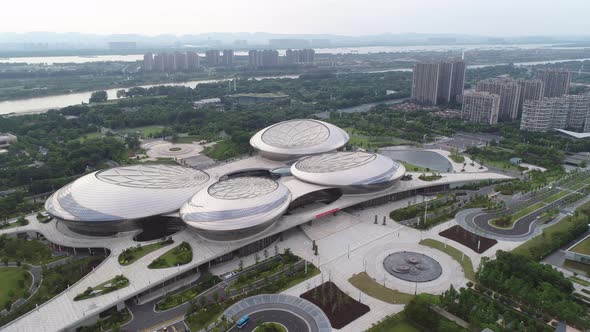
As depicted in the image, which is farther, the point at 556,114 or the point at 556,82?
the point at 556,82

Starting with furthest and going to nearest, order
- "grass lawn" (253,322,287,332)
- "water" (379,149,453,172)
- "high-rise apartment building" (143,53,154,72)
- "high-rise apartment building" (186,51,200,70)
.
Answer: "high-rise apartment building" (186,51,200,70), "high-rise apartment building" (143,53,154,72), "water" (379,149,453,172), "grass lawn" (253,322,287,332)

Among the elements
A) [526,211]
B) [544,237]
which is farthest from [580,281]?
[526,211]

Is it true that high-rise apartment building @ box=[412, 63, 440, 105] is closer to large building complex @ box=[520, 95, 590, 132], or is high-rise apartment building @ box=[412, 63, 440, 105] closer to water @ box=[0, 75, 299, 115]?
large building complex @ box=[520, 95, 590, 132]

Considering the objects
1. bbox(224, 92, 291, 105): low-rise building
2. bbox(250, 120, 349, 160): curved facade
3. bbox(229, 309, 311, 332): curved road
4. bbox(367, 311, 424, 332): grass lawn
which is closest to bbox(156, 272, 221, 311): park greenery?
→ bbox(229, 309, 311, 332): curved road

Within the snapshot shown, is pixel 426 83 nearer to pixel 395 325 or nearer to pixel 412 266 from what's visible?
pixel 412 266

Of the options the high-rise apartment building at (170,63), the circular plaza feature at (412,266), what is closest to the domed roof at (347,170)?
the circular plaza feature at (412,266)

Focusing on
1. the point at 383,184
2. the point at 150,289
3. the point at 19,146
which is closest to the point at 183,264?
the point at 150,289

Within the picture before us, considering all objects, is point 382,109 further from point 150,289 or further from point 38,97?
point 38,97
